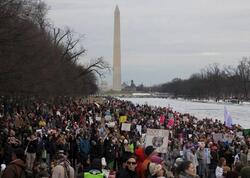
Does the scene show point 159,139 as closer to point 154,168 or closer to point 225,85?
point 154,168

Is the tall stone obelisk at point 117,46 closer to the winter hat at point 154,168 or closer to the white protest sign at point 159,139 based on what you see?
the white protest sign at point 159,139

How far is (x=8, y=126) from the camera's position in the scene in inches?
895

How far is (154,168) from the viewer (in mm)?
8805

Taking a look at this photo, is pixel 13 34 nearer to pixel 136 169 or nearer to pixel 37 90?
pixel 37 90

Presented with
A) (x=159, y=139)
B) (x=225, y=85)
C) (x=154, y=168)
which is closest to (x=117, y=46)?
(x=225, y=85)

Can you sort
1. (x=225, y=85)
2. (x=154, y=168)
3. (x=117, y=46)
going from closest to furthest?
(x=154, y=168), (x=117, y=46), (x=225, y=85)

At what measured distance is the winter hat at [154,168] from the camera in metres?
8.48

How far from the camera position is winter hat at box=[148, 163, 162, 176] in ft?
27.8

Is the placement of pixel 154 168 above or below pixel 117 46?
below

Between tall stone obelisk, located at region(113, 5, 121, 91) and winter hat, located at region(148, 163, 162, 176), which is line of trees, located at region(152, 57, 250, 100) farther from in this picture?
winter hat, located at region(148, 163, 162, 176)

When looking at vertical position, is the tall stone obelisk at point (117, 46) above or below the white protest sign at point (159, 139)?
above

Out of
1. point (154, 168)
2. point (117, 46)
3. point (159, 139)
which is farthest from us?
point (117, 46)

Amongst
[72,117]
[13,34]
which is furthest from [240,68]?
[13,34]

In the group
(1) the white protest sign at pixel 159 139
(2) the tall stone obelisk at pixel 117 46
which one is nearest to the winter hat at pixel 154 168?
(1) the white protest sign at pixel 159 139
